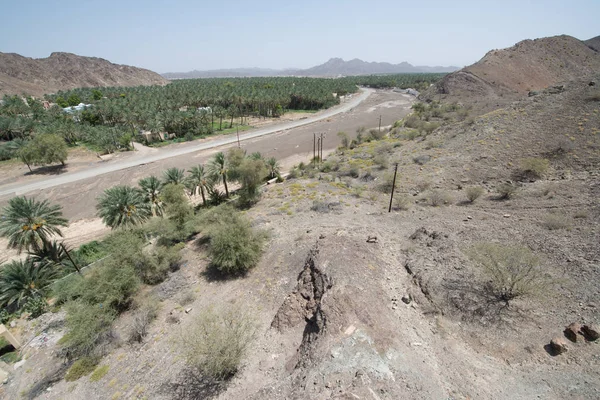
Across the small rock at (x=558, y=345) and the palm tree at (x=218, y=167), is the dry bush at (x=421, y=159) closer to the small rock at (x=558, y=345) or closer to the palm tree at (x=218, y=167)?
the palm tree at (x=218, y=167)

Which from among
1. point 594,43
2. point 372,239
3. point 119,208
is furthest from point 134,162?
point 594,43

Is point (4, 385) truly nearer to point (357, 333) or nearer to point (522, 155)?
point (357, 333)

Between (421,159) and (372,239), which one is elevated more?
(421,159)

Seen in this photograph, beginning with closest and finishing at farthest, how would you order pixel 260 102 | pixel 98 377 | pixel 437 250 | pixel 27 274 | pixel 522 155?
pixel 98 377, pixel 437 250, pixel 27 274, pixel 522 155, pixel 260 102

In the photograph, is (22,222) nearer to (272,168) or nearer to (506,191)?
(272,168)

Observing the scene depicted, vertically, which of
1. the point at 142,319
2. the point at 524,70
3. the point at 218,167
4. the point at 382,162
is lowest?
the point at 142,319

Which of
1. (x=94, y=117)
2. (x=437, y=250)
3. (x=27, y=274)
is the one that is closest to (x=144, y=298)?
(x=27, y=274)

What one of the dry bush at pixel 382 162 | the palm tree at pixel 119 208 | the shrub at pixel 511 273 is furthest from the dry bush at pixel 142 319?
the dry bush at pixel 382 162
